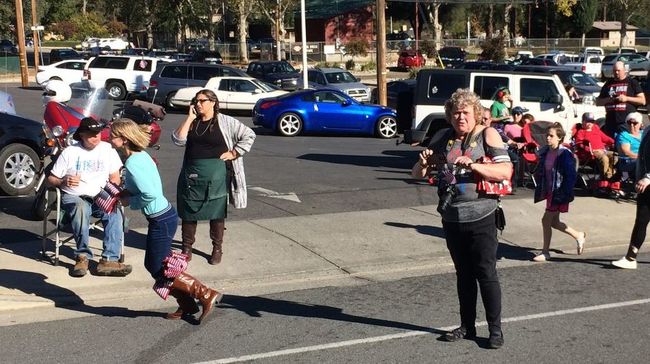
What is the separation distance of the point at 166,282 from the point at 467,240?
2.38 meters

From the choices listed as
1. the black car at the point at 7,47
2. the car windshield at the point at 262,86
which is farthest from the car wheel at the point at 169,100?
the black car at the point at 7,47

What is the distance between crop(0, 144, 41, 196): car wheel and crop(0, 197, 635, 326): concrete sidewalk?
2807 millimetres

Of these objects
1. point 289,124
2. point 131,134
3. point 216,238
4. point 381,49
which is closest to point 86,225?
point 216,238

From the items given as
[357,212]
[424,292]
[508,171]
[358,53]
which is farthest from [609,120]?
[358,53]

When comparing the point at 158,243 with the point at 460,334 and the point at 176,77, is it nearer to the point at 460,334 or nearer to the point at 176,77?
the point at 460,334

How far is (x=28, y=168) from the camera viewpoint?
40.0 ft

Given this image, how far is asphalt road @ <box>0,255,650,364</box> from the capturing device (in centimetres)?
613

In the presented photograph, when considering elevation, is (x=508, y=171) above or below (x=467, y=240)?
above

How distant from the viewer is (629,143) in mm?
12812

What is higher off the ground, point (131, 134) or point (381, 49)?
point (381, 49)

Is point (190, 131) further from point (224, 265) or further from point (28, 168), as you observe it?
point (28, 168)

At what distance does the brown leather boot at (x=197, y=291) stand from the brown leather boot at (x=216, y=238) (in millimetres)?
1868

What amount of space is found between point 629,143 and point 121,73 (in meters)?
25.1

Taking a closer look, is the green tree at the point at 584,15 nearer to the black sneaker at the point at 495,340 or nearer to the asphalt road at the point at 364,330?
the asphalt road at the point at 364,330
